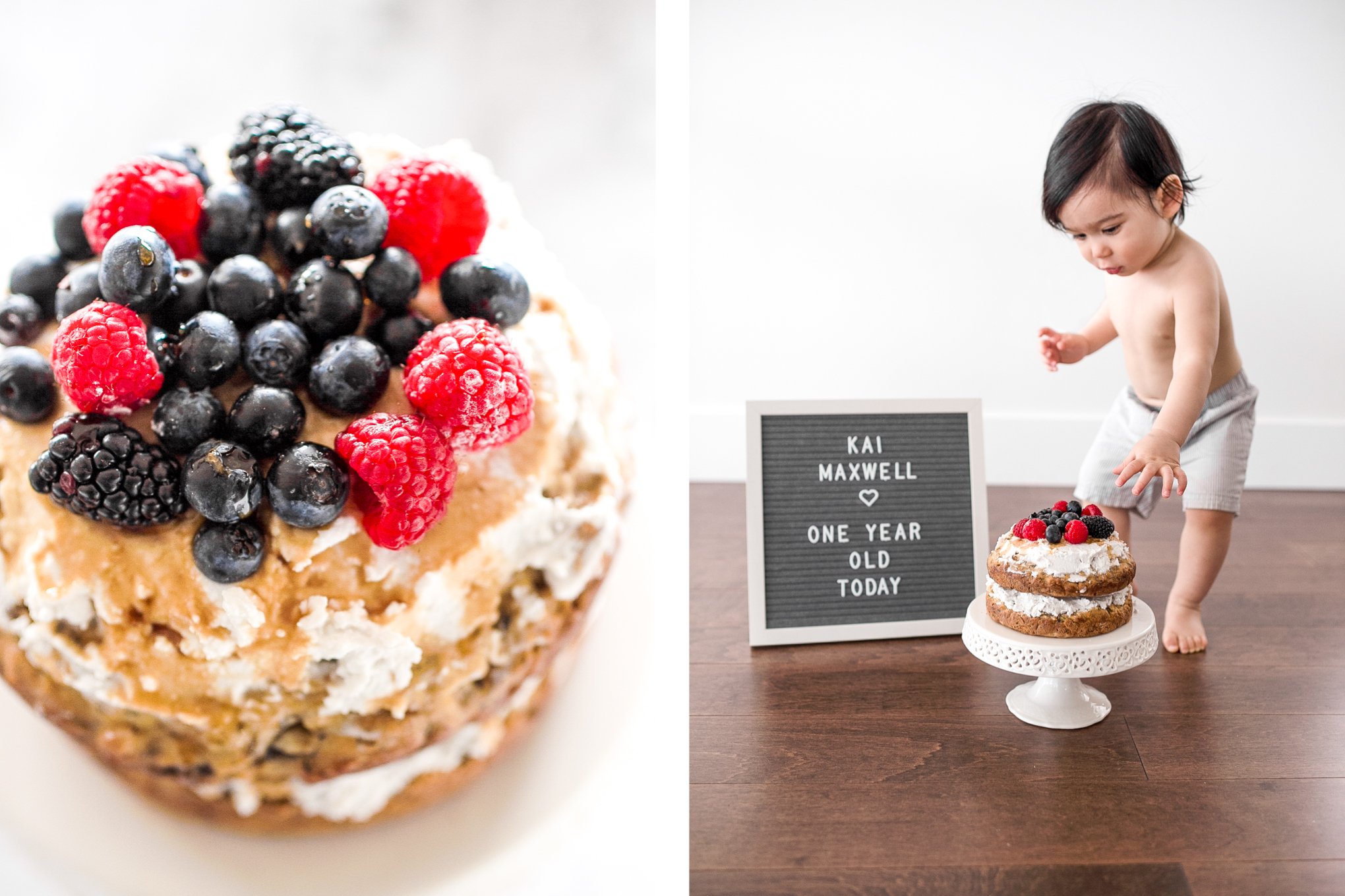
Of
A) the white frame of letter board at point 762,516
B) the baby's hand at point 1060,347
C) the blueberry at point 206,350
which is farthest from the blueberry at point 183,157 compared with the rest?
the baby's hand at point 1060,347

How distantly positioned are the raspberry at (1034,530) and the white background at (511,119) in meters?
0.46

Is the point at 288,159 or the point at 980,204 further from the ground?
the point at 980,204

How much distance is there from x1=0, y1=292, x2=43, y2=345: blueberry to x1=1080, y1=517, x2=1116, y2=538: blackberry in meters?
1.24

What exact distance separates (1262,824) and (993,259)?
1227 millimetres

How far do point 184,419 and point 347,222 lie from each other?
247 mm

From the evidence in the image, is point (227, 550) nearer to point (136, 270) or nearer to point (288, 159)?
point (136, 270)

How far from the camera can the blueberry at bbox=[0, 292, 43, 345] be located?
95 cm

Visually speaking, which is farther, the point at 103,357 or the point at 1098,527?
the point at 1098,527

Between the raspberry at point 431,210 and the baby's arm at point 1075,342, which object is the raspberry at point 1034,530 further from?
the raspberry at point 431,210

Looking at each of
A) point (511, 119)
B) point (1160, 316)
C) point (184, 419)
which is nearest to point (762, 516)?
point (1160, 316)

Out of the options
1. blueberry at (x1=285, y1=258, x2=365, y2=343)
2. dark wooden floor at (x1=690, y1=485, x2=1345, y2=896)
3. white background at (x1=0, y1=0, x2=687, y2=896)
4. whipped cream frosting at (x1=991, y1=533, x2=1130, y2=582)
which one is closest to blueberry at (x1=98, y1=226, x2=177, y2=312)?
blueberry at (x1=285, y1=258, x2=365, y2=343)

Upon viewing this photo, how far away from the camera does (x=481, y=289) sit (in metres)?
0.99

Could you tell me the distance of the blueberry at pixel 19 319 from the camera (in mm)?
954

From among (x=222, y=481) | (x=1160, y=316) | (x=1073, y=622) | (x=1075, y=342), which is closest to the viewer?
(x=222, y=481)
